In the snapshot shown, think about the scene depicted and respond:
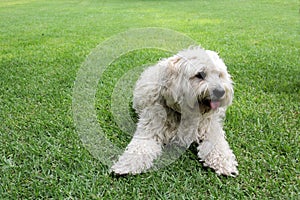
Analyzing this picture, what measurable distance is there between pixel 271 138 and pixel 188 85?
97 cm

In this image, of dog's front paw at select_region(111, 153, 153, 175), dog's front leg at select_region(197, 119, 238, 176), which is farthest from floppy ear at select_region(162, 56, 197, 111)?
dog's front paw at select_region(111, 153, 153, 175)

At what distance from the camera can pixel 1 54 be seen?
5.43 meters

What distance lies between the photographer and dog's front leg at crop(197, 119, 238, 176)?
224 cm

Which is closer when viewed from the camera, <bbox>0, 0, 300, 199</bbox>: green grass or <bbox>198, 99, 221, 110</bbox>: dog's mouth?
<bbox>0, 0, 300, 199</bbox>: green grass

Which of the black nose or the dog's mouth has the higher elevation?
the black nose

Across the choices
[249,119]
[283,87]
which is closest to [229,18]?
[283,87]

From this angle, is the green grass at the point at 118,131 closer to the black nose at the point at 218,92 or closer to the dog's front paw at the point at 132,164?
the dog's front paw at the point at 132,164

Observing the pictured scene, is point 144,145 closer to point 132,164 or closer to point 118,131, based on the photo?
point 132,164

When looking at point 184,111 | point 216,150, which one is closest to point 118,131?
point 184,111

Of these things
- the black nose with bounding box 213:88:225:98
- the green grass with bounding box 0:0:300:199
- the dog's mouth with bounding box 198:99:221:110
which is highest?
the black nose with bounding box 213:88:225:98

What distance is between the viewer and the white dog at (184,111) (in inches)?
87.9

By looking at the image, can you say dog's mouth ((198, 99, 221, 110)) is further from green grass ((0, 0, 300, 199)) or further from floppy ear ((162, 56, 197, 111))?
green grass ((0, 0, 300, 199))

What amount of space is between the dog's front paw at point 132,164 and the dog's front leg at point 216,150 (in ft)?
1.40

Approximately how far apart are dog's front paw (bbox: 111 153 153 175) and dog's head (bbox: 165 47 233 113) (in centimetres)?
47
